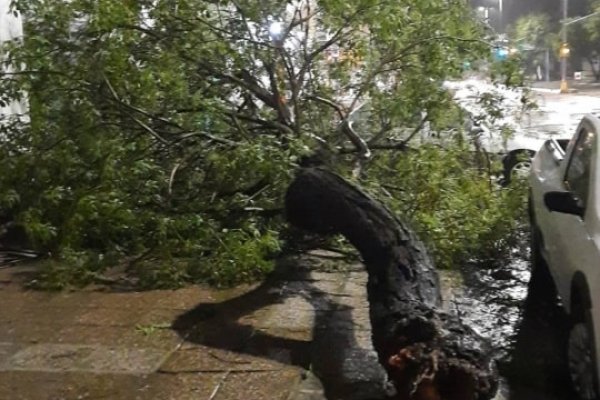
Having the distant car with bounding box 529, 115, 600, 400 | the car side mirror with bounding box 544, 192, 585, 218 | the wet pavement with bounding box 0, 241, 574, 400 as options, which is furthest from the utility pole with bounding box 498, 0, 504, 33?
the car side mirror with bounding box 544, 192, 585, 218

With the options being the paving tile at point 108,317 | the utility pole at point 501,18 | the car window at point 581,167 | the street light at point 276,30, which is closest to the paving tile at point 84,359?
the paving tile at point 108,317

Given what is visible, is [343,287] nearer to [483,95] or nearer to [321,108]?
[321,108]

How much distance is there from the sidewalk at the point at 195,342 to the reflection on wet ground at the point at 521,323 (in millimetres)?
896

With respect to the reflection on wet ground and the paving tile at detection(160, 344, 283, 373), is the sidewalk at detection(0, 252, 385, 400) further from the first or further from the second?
the reflection on wet ground

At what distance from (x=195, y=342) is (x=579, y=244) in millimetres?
2750

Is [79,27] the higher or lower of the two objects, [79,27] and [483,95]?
the higher

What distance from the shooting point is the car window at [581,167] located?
5160mm

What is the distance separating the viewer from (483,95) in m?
8.82

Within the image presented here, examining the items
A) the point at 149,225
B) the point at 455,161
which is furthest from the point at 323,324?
the point at 455,161

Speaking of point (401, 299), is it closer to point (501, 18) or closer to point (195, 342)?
point (195, 342)

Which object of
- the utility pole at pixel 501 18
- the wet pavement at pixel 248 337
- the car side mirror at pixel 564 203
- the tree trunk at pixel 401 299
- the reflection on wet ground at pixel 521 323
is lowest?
the reflection on wet ground at pixel 521 323

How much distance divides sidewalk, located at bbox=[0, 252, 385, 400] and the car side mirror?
4.98ft

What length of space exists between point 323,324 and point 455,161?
113 inches

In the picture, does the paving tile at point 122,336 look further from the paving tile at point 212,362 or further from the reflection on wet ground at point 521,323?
the reflection on wet ground at point 521,323
